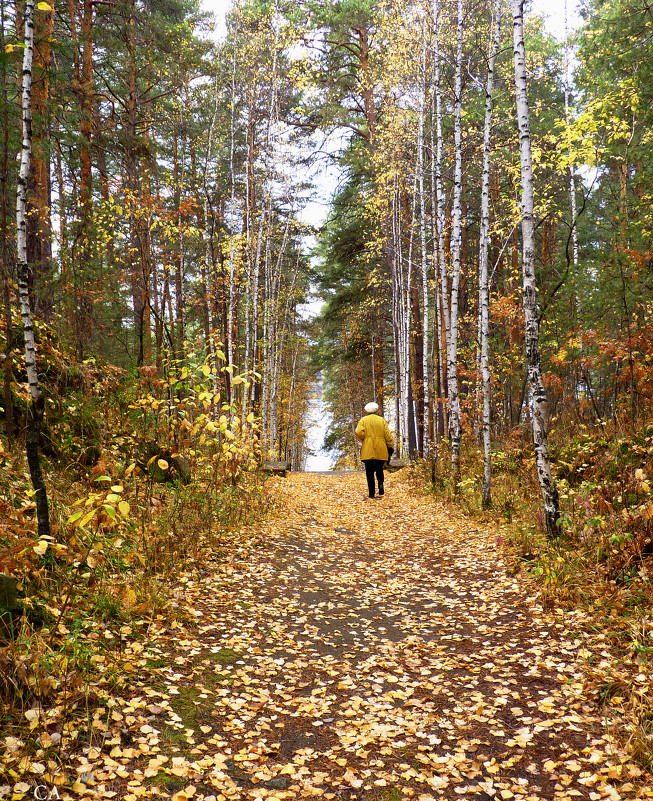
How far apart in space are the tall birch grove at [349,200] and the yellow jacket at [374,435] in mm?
1356

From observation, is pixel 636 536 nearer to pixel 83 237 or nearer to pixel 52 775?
pixel 52 775

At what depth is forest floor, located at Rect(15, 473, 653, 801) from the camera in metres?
3.00

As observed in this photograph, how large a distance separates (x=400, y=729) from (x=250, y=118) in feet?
49.8

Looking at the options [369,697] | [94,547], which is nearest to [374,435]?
Answer: [94,547]

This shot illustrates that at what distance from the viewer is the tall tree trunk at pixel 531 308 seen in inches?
243

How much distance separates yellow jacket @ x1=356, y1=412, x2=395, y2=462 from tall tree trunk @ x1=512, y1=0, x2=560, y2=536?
6.03 meters

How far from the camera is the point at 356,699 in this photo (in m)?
3.97

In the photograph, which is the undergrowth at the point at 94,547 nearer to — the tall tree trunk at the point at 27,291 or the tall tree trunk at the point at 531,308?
the tall tree trunk at the point at 27,291

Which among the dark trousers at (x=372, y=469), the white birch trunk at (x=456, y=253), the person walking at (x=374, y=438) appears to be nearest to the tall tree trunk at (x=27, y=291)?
the white birch trunk at (x=456, y=253)

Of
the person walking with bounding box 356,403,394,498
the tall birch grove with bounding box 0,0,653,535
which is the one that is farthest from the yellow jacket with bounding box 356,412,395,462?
the tall birch grove with bounding box 0,0,653,535

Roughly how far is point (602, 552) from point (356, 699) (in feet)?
9.92

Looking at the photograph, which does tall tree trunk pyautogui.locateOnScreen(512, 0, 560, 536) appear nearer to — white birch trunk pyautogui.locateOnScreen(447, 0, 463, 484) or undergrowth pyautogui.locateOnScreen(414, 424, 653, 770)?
undergrowth pyautogui.locateOnScreen(414, 424, 653, 770)

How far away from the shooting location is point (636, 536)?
16.5 ft

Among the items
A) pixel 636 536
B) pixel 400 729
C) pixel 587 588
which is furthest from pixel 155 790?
pixel 636 536
